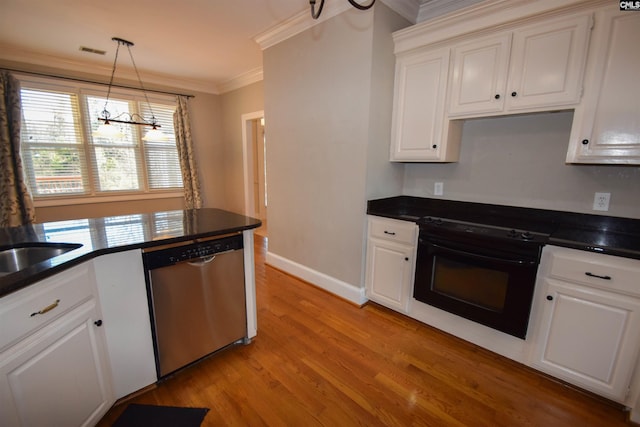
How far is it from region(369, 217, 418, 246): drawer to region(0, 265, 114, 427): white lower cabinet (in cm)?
198

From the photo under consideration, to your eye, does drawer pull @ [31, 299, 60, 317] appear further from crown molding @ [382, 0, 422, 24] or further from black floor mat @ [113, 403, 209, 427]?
crown molding @ [382, 0, 422, 24]

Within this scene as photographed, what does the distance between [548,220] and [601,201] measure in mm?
310

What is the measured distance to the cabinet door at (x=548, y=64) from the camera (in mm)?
1630

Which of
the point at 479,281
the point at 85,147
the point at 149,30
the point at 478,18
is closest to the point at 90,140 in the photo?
the point at 85,147

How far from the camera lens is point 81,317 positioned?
4.04ft

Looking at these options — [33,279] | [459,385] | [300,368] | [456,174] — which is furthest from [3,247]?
[456,174]

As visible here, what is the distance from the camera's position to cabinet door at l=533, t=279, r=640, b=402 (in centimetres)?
145

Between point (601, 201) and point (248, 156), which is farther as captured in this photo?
point (248, 156)

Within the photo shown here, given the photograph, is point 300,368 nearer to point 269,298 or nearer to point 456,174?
point 269,298

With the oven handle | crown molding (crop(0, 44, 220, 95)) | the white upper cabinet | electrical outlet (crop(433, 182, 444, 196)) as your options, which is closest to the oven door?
the oven handle

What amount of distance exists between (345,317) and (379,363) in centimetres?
58

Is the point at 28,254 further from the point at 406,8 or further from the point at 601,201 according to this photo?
the point at 601,201

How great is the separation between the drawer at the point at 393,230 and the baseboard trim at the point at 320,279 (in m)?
0.60

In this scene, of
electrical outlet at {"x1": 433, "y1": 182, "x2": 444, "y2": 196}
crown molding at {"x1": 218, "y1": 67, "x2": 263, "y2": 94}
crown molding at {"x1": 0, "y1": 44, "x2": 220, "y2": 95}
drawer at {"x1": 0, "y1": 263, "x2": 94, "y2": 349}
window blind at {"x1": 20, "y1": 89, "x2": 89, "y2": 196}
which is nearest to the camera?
drawer at {"x1": 0, "y1": 263, "x2": 94, "y2": 349}
